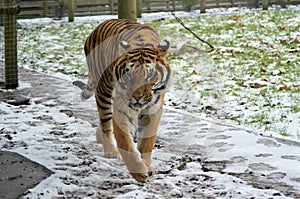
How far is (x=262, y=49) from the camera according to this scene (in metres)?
9.81

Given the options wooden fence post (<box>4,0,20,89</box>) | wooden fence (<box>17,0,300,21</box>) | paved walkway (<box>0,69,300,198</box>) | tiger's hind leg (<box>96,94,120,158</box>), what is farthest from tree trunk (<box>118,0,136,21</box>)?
wooden fence (<box>17,0,300,21</box>)

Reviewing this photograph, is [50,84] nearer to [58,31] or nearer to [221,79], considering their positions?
[221,79]

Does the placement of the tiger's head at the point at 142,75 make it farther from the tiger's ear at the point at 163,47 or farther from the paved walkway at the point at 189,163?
the paved walkway at the point at 189,163

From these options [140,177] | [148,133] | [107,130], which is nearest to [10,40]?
[107,130]

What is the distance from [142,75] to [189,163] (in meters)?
1.01

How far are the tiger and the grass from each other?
1.77 m

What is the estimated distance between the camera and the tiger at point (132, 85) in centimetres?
349

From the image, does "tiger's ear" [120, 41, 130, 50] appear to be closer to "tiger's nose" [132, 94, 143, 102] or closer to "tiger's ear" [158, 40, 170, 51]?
"tiger's ear" [158, 40, 170, 51]

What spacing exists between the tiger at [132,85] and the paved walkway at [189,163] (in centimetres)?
20

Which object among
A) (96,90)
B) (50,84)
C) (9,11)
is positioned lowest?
(50,84)

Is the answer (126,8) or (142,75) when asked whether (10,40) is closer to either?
(126,8)

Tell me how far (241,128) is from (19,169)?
225 centimetres

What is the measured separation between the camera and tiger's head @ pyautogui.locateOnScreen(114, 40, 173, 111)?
346 centimetres

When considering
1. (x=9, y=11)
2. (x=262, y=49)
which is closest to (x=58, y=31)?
(x=262, y=49)
